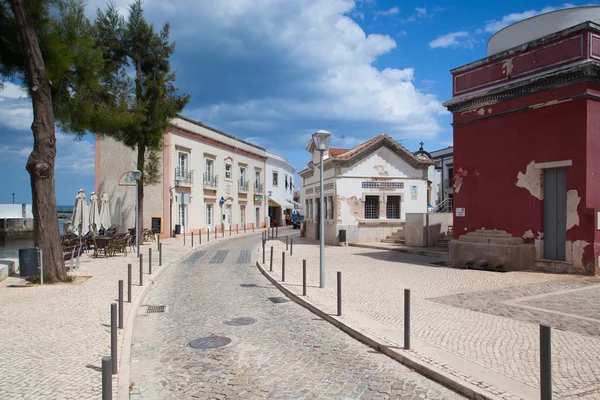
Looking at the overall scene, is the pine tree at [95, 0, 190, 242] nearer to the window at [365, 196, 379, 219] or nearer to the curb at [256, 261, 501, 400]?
the window at [365, 196, 379, 219]

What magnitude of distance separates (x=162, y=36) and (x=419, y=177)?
52.9 ft

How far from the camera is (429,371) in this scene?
4.94 metres

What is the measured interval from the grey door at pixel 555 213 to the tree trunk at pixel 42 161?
13424 millimetres

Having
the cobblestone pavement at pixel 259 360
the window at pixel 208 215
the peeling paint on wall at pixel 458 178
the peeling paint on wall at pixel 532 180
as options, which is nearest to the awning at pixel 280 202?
the window at pixel 208 215

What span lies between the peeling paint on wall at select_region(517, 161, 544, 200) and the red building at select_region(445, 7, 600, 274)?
0.03 m

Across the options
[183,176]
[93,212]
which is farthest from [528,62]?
[183,176]

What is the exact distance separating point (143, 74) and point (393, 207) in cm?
1557

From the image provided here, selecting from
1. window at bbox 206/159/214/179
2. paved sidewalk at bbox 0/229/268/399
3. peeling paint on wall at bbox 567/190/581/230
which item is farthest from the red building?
window at bbox 206/159/214/179

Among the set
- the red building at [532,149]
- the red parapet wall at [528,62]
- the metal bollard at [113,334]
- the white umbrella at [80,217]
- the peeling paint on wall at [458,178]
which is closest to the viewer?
the metal bollard at [113,334]

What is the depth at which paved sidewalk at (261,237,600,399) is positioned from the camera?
15.5 feet

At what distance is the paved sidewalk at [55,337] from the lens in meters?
Answer: 4.53

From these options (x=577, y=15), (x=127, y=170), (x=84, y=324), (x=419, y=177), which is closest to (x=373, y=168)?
(x=419, y=177)

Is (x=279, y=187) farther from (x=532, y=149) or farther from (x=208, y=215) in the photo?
(x=532, y=149)

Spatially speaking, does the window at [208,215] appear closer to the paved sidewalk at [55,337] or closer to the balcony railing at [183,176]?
the balcony railing at [183,176]
